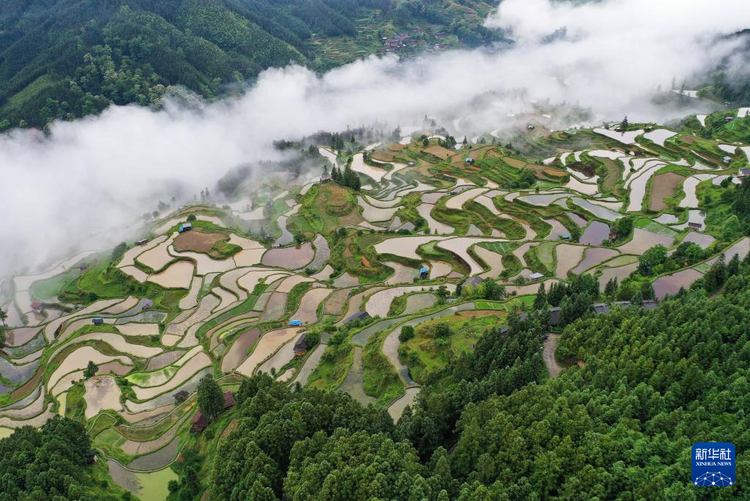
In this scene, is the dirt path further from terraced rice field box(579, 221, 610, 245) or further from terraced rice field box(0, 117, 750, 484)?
terraced rice field box(579, 221, 610, 245)

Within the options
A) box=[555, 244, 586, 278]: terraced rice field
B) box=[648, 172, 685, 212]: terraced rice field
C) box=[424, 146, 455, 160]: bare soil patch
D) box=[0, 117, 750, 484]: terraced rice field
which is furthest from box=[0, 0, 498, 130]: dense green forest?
box=[648, 172, 685, 212]: terraced rice field

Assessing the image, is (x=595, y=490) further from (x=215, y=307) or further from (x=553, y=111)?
(x=553, y=111)

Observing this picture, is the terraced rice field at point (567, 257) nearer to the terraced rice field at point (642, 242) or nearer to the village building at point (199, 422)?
the terraced rice field at point (642, 242)

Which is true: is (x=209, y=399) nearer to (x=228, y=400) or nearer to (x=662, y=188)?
(x=228, y=400)

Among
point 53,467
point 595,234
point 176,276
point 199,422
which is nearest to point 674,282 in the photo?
point 595,234

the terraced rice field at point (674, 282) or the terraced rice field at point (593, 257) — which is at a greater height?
the terraced rice field at point (674, 282)

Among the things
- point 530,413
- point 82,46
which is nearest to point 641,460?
point 530,413

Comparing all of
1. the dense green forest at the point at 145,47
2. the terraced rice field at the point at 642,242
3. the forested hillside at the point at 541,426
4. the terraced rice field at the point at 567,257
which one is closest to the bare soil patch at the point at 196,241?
the forested hillside at the point at 541,426
